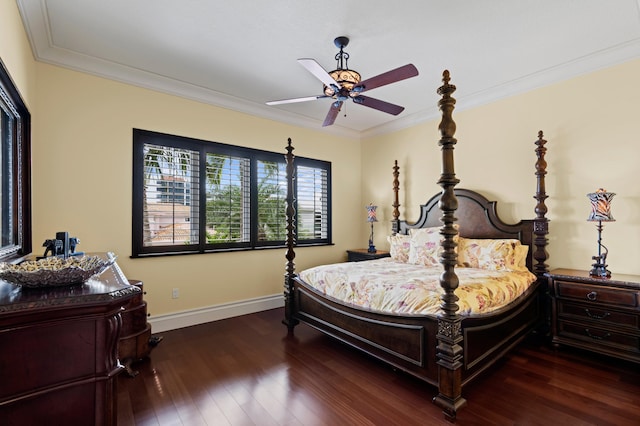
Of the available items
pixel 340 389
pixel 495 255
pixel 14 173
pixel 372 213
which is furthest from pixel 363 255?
pixel 14 173

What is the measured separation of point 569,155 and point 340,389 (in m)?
3.29

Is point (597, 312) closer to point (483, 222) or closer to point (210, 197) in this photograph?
point (483, 222)

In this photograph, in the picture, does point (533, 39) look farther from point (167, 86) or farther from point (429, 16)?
point (167, 86)

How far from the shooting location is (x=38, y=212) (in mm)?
2877

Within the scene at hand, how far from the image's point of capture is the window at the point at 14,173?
2082 millimetres

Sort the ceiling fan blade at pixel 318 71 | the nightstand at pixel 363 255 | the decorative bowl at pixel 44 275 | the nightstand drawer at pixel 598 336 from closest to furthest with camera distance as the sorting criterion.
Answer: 1. the decorative bowl at pixel 44 275
2. the ceiling fan blade at pixel 318 71
3. the nightstand drawer at pixel 598 336
4. the nightstand at pixel 363 255

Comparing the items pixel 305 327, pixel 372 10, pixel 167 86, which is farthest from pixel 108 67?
pixel 305 327

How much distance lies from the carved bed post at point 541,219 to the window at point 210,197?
2936mm

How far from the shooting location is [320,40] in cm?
273

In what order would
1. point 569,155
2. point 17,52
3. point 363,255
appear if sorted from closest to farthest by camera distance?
point 17,52
point 569,155
point 363,255

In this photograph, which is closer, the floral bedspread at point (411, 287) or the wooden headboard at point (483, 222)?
the floral bedspread at point (411, 287)

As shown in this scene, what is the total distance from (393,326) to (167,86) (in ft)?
11.4

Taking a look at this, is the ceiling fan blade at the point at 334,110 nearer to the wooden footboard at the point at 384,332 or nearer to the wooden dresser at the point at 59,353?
the wooden footboard at the point at 384,332

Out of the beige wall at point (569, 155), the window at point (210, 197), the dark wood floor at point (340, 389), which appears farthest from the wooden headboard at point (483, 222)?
the window at point (210, 197)
